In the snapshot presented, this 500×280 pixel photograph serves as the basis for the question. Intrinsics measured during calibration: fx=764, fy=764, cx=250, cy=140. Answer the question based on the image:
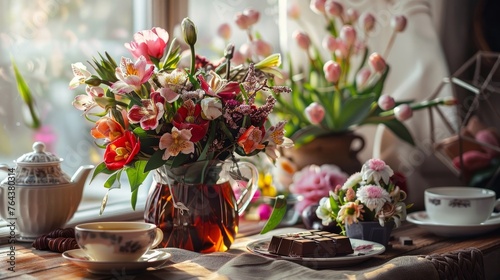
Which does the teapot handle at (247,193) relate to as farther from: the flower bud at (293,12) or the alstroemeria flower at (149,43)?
the flower bud at (293,12)

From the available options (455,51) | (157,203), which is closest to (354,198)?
(157,203)

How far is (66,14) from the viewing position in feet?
5.32

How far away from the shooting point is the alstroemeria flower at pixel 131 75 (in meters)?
1.15

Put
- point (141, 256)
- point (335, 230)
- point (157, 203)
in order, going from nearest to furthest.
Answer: point (141, 256) < point (157, 203) < point (335, 230)

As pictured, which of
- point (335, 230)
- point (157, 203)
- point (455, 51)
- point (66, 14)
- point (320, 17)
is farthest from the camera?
point (455, 51)

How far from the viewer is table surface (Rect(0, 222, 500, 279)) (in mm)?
1108

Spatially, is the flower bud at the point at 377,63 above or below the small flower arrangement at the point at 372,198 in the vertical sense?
above

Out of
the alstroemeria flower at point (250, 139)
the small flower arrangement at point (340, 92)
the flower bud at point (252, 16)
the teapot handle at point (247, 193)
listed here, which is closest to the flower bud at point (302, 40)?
the small flower arrangement at point (340, 92)

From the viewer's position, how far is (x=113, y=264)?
1.06 metres

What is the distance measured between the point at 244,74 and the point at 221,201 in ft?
0.76

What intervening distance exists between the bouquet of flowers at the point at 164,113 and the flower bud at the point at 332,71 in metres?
0.34

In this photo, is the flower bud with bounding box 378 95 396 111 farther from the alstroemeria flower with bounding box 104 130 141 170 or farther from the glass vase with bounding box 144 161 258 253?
the alstroemeria flower with bounding box 104 130 141 170

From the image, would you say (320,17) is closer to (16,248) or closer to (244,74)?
(244,74)

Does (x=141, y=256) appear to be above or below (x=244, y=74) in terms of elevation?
below
